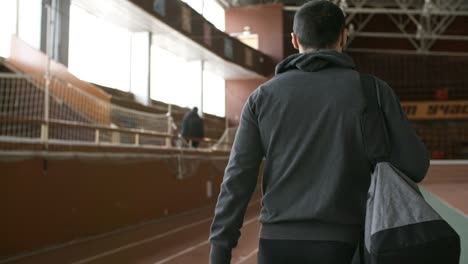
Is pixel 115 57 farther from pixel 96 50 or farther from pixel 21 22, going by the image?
pixel 21 22

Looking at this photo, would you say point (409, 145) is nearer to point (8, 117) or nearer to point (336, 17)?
point (336, 17)

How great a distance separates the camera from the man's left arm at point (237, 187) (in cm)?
118

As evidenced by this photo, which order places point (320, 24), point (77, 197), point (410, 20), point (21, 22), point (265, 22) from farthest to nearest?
point (410, 20) → point (265, 22) → point (21, 22) → point (77, 197) → point (320, 24)

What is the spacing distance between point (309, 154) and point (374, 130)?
0.49 feet

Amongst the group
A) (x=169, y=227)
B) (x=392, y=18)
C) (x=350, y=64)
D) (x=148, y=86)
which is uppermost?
(x=392, y=18)

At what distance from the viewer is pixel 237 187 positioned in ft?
3.91

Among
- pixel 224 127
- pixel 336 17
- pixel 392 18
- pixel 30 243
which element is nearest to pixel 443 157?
pixel 392 18

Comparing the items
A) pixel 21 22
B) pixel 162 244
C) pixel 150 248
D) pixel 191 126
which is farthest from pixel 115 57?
pixel 150 248

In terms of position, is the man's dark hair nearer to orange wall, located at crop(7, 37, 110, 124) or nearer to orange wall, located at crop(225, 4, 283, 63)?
orange wall, located at crop(7, 37, 110, 124)

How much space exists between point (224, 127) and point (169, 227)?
1072 cm

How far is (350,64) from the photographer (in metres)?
1.20

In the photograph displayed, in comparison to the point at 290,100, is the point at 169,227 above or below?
below

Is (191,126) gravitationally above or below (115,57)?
below

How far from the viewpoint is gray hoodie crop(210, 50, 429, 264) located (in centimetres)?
112
